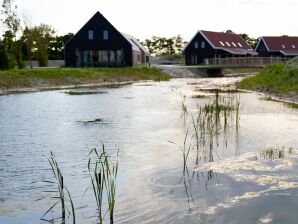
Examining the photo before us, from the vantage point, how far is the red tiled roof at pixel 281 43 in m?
95.0

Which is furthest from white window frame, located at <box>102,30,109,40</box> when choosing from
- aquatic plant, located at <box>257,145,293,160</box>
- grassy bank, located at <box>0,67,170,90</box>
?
aquatic plant, located at <box>257,145,293,160</box>

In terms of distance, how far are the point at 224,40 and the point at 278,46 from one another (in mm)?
12902

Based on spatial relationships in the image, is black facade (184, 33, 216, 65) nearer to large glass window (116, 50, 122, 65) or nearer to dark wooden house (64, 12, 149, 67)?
dark wooden house (64, 12, 149, 67)

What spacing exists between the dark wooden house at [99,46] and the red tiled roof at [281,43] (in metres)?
Answer: 39.8

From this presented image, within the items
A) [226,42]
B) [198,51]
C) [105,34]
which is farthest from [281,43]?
[105,34]

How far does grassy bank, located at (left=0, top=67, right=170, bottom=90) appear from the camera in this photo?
145ft

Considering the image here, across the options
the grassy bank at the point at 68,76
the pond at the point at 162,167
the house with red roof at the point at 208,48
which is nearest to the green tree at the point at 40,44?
the grassy bank at the point at 68,76

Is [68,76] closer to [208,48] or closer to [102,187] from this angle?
[208,48]

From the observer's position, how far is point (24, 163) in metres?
12.1

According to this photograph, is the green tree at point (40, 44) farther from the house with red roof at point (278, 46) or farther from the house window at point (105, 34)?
the house with red roof at point (278, 46)

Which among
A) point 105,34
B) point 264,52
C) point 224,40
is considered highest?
point 224,40

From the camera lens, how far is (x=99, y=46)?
67.8 metres

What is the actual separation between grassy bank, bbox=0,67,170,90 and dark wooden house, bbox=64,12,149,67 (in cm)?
573

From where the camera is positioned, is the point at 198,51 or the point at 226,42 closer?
the point at 198,51
